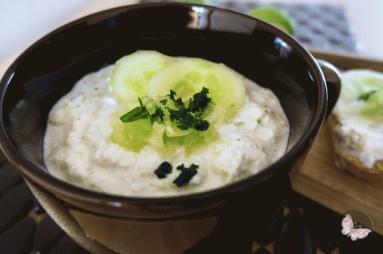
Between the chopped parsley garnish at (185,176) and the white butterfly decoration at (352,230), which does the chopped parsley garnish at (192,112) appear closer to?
the chopped parsley garnish at (185,176)

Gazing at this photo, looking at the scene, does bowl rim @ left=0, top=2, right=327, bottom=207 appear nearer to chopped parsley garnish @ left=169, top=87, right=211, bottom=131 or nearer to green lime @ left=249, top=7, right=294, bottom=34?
chopped parsley garnish @ left=169, top=87, right=211, bottom=131

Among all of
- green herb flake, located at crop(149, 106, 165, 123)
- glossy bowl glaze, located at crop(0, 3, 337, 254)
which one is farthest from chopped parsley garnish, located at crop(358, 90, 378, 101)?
green herb flake, located at crop(149, 106, 165, 123)

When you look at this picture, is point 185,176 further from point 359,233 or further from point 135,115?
point 359,233

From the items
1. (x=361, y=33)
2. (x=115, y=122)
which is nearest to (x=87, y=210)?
(x=115, y=122)

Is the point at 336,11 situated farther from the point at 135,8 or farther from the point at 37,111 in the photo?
the point at 37,111

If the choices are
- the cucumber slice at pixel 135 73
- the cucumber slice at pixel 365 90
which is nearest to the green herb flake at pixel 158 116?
the cucumber slice at pixel 135 73

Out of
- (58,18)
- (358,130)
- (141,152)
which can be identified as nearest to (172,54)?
(141,152)
